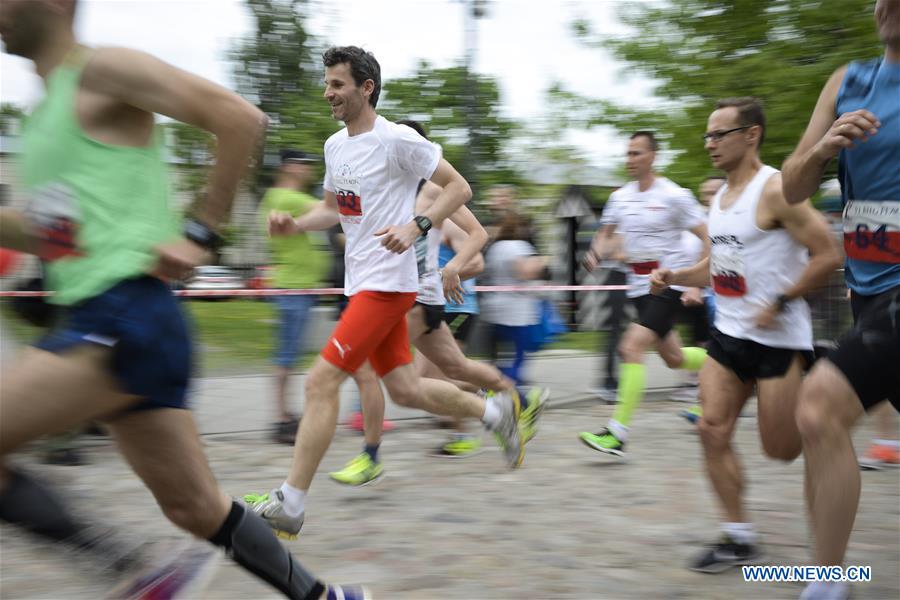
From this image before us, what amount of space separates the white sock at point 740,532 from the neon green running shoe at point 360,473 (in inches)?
81.1

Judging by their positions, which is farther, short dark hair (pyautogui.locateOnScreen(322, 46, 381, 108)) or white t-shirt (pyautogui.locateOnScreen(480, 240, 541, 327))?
white t-shirt (pyautogui.locateOnScreen(480, 240, 541, 327))

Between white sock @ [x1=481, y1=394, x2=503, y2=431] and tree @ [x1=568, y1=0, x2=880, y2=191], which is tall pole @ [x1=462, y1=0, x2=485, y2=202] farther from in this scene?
white sock @ [x1=481, y1=394, x2=503, y2=431]

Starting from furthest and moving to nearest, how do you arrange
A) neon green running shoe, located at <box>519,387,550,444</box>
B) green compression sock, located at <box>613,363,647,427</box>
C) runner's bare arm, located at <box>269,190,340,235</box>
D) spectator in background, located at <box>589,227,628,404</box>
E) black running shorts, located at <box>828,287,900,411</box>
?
1. spectator in background, located at <box>589,227,628,404</box>
2. green compression sock, located at <box>613,363,647,427</box>
3. neon green running shoe, located at <box>519,387,550,444</box>
4. runner's bare arm, located at <box>269,190,340,235</box>
5. black running shorts, located at <box>828,287,900,411</box>

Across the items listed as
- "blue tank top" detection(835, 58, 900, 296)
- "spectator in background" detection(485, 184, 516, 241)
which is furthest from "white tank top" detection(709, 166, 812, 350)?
"spectator in background" detection(485, 184, 516, 241)

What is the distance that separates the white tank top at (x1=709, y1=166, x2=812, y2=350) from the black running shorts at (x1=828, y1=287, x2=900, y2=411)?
684mm

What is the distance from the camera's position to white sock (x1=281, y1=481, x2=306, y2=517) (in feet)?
13.8

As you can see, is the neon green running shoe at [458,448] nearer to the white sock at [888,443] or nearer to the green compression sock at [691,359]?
the green compression sock at [691,359]

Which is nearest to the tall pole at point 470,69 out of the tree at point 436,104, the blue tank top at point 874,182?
the blue tank top at point 874,182

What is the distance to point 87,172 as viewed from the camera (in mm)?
2465

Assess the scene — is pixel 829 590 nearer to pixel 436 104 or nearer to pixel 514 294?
pixel 514 294

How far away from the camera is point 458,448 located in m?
6.31

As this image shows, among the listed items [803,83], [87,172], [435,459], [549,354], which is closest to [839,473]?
[87,172]

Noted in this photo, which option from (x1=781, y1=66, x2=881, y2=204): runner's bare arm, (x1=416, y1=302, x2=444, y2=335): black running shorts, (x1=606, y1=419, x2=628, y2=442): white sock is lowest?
(x1=606, y1=419, x2=628, y2=442): white sock

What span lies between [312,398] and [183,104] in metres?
2.17
